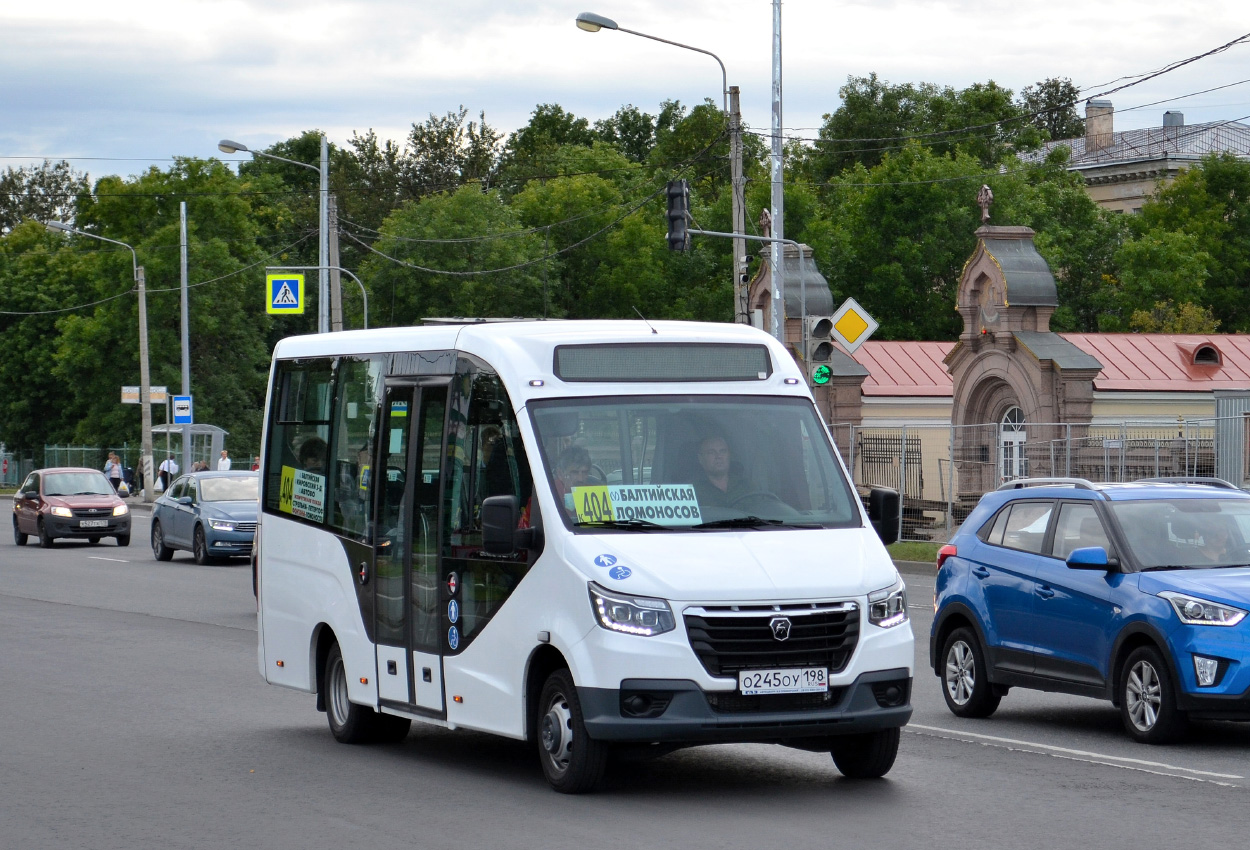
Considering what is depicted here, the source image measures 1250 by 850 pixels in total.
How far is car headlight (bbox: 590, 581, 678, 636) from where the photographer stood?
8102 millimetres

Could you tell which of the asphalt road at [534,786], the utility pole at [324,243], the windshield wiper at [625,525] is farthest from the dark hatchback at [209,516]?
the windshield wiper at [625,525]

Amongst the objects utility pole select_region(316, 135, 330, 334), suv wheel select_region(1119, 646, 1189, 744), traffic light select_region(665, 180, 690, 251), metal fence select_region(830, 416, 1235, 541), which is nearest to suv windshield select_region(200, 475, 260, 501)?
traffic light select_region(665, 180, 690, 251)

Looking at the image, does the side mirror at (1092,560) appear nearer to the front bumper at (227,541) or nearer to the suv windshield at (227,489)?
the front bumper at (227,541)

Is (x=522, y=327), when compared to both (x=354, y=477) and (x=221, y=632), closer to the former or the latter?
(x=354, y=477)

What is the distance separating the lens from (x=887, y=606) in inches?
335

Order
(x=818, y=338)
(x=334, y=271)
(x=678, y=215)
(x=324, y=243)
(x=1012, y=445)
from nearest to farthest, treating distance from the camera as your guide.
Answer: (x=818, y=338), (x=678, y=215), (x=334, y=271), (x=1012, y=445), (x=324, y=243)

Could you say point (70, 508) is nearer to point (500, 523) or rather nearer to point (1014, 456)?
point (1014, 456)

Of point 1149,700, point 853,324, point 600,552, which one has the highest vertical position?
point 853,324

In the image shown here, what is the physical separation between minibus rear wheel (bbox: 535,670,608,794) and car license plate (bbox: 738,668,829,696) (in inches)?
29.3

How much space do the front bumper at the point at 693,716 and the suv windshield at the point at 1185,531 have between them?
3.22 metres

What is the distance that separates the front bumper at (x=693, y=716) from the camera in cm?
809

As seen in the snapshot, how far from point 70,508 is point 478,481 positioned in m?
28.2

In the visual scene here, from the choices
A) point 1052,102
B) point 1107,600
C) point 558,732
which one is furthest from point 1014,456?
point 1052,102

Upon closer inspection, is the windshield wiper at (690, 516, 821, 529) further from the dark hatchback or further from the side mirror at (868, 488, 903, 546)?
the dark hatchback
